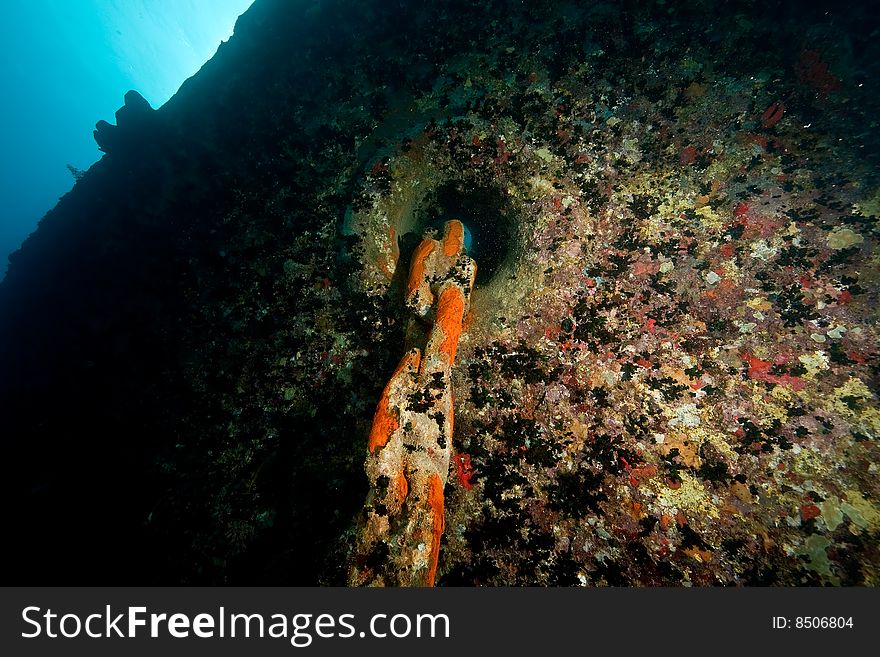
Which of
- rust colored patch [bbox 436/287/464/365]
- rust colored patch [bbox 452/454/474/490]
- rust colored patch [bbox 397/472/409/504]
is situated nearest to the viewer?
rust colored patch [bbox 397/472/409/504]

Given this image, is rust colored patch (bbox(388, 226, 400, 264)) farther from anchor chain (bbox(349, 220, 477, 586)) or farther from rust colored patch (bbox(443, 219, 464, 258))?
rust colored patch (bbox(443, 219, 464, 258))

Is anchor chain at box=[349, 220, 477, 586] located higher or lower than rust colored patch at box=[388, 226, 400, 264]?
lower

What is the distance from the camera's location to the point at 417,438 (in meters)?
2.98

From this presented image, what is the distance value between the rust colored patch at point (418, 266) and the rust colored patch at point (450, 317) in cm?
34

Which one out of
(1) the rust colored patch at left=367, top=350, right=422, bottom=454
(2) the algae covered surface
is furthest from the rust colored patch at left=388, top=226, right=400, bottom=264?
(1) the rust colored patch at left=367, top=350, right=422, bottom=454

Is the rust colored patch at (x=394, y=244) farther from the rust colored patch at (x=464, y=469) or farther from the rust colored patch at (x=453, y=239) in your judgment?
the rust colored patch at (x=464, y=469)

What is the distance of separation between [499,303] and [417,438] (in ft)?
6.08

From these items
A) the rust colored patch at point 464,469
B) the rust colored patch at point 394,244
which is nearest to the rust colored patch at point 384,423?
the rust colored patch at point 464,469

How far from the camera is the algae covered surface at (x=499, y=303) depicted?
2936mm

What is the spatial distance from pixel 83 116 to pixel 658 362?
175 meters

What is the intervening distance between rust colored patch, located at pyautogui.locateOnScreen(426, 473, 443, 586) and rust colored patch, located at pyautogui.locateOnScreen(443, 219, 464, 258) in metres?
2.56

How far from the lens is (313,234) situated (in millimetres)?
4402

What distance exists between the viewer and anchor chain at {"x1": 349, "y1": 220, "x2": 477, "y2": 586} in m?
2.45

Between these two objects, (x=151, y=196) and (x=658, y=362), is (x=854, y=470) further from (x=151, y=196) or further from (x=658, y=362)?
(x=151, y=196)
